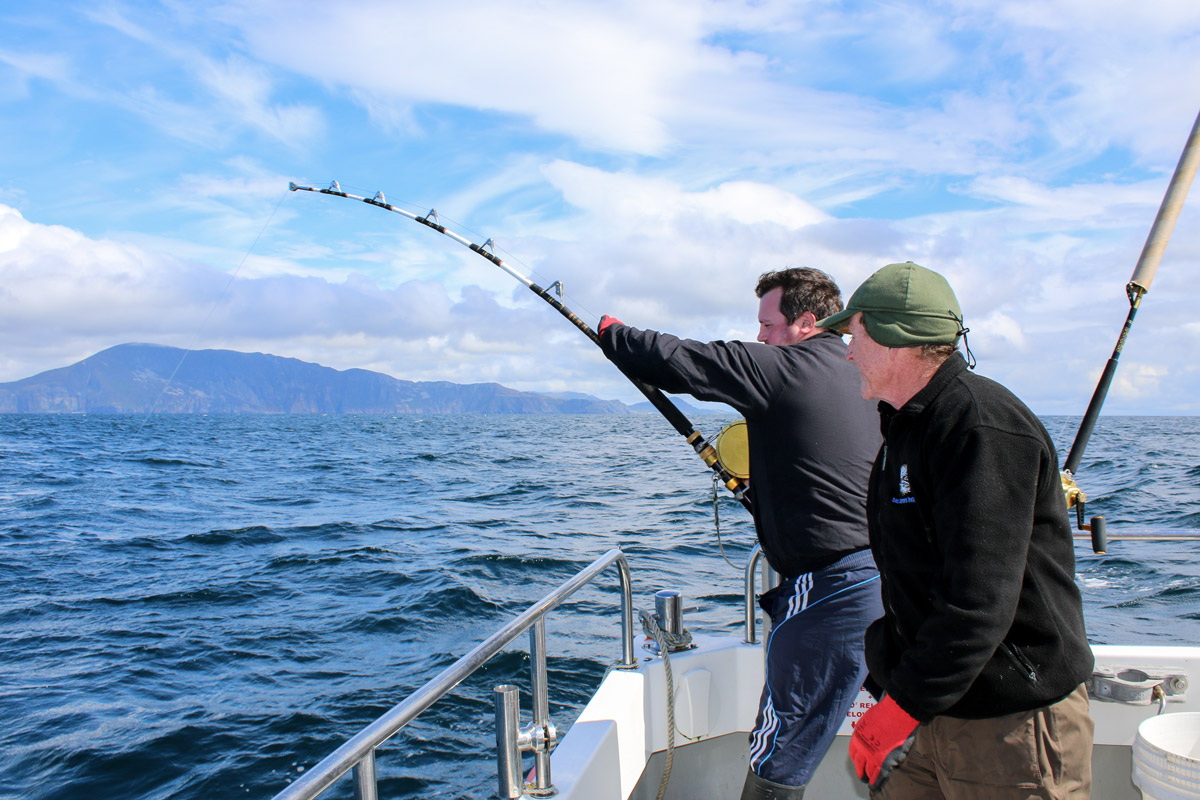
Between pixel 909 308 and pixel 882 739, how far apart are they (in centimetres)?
84

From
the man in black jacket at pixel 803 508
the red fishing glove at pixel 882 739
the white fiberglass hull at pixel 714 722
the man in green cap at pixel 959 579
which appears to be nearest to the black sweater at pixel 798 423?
the man in black jacket at pixel 803 508

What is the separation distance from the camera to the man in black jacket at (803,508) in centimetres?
202

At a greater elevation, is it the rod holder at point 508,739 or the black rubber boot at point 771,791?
the rod holder at point 508,739

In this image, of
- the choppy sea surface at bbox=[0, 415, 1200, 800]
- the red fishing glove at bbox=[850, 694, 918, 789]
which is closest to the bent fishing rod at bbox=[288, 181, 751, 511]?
the red fishing glove at bbox=[850, 694, 918, 789]

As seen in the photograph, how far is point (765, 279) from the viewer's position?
8.10 ft

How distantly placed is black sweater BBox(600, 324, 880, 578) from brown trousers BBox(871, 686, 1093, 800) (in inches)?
24.5

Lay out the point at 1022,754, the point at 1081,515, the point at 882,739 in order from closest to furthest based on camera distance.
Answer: the point at 1022,754
the point at 882,739
the point at 1081,515

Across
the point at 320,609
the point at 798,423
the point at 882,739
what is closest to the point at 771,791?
the point at 882,739

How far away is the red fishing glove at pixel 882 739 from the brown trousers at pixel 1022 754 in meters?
0.07

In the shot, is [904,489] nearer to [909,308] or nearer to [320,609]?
[909,308]

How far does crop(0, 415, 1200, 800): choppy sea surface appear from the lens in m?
4.70

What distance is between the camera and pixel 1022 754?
4.70 feet

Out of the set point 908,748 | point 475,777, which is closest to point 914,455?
point 908,748

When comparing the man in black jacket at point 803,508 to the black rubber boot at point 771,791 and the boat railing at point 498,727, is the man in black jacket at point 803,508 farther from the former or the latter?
the boat railing at point 498,727
